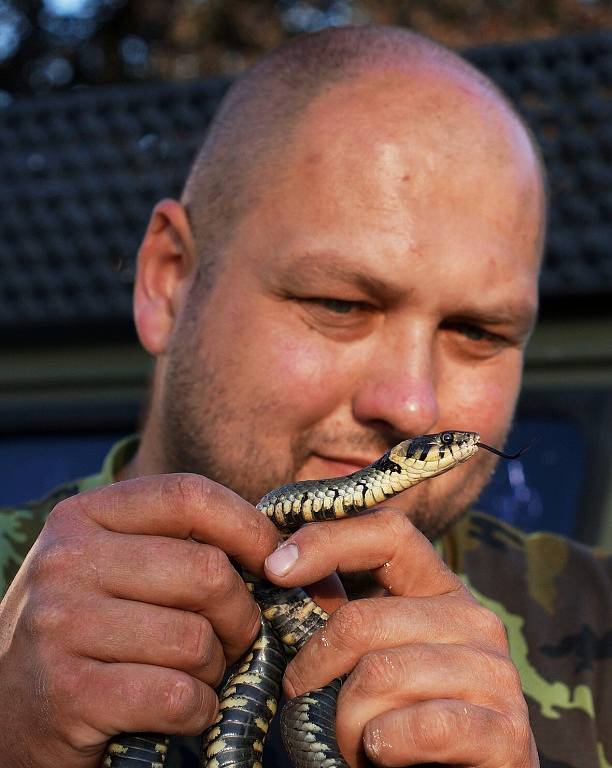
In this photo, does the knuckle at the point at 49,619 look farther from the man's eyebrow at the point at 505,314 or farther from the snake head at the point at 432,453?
the man's eyebrow at the point at 505,314

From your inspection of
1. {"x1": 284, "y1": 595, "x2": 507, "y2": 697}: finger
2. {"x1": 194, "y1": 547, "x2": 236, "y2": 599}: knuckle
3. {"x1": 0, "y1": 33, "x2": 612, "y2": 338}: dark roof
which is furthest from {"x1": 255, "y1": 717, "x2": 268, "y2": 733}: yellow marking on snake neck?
{"x1": 0, "y1": 33, "x2": 612, "y2": 338}: dark roof

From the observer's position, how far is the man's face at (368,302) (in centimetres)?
264

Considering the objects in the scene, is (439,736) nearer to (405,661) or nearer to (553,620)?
(405,661)

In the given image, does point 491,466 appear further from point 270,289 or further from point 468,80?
point 468,80

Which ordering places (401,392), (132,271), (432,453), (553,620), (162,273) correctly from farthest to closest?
(132,271) → (162,273) → (553,620) → (401,392) → (432,453)

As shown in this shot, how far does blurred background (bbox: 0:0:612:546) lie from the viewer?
3.69 meters

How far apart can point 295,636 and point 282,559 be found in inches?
10.4

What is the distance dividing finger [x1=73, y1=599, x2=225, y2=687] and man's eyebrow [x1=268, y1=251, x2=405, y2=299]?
1.12 meters

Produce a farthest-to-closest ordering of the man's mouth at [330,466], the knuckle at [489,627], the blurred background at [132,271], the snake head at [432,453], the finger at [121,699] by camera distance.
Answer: the blurred background at [132,271], the man's mouth at [330,466], the snake head at [432,453], the knuckle at [489,627], the finger at [121,699]

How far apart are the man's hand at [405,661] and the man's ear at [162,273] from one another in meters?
1.39

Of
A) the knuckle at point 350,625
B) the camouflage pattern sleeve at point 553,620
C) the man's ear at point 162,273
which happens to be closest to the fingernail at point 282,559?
the knuckle at point 350,625

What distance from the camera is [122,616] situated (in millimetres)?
→ 1728

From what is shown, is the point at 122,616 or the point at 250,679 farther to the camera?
the point at 250,679

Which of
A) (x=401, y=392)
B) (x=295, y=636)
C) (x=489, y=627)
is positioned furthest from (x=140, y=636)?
(x=401, y=392)
